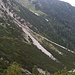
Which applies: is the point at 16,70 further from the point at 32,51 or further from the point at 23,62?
the point at 32,51

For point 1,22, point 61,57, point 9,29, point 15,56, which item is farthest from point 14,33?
point 15,56

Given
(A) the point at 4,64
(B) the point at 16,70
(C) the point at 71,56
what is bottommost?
(C) the point at 71,56

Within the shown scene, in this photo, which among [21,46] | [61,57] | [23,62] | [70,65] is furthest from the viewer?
[61,57]

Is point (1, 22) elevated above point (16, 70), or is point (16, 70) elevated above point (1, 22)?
point (16, 70)

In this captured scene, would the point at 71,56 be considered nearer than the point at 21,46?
No

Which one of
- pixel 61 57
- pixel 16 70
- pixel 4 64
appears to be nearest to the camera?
pixel 16 70

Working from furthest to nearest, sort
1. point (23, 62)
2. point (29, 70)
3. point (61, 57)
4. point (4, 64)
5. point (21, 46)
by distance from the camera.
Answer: point (61, 57)
point (21, 46)
point (23, 62)
point (29, 70)
point (4, 64)

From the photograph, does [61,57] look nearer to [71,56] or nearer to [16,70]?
[71,56]

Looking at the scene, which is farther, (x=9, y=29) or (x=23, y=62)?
(x=9, y=29)

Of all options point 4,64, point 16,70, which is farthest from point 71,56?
point 16,70
